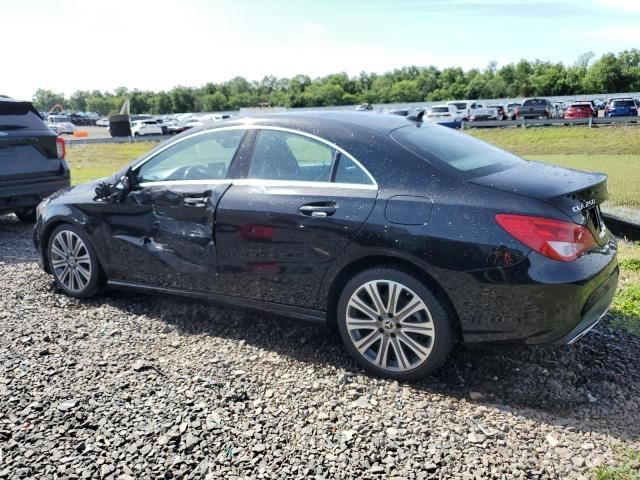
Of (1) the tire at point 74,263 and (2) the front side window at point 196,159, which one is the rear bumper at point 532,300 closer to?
(2) the front side window at point 196,159

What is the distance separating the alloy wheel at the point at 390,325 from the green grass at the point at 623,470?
1108mm

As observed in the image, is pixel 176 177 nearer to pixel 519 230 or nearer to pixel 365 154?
pixel 365 154

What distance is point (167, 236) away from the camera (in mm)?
4566

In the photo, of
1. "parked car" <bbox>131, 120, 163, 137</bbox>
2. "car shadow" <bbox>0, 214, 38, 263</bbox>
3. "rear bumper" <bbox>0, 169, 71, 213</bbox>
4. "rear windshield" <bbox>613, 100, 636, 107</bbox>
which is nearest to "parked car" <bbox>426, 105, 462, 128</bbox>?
"rear windshield" <bbox>613, 100, 636, 107</bbox>

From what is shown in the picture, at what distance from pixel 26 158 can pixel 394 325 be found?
6.32 metres

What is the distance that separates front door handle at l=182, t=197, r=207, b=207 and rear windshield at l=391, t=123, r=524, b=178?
1492mm

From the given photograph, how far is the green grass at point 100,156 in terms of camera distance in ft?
58.7

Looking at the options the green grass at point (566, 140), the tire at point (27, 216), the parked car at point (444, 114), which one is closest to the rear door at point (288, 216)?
the tire at point (27, 216)

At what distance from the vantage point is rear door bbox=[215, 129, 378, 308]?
3.75 metres

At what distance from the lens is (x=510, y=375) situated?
12.2 ft

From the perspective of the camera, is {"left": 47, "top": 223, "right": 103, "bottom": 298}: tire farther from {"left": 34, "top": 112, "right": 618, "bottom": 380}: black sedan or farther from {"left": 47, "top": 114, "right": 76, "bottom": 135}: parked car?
{"left": 47, "top": 114, "right": 76, "bottom": 135}: parked car

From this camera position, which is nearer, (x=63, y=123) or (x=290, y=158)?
(x=290, y=158)

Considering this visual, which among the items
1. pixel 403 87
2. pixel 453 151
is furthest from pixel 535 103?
pixel 403 87

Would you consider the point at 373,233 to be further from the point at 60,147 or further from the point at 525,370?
the point at 60,147
